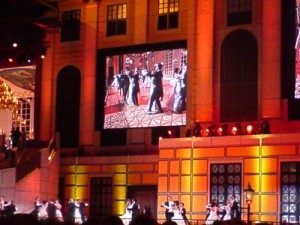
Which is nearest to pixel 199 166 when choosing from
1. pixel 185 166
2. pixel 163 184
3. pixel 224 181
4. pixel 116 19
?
pixel 185 166

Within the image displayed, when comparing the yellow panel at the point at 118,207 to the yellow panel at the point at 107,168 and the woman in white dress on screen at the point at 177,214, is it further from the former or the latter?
the woman in white dress on screen at the point at 177,214

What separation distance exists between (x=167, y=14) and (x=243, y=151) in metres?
8.93

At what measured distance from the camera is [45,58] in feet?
143

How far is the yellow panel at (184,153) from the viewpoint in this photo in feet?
121

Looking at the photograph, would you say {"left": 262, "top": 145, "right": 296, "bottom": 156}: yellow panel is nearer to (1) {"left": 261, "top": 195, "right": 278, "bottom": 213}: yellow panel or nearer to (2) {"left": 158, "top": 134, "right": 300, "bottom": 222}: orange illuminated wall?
(2) {"left": 158, "top": 134, "right": 300, "bottom": 222}: orange illuminated wall

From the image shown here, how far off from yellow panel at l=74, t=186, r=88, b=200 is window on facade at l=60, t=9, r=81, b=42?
802 cm

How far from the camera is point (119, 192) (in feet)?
132

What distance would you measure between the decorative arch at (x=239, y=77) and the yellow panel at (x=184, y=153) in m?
2.27

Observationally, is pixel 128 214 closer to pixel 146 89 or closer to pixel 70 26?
pixel 146 89

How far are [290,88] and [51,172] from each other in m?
13.0

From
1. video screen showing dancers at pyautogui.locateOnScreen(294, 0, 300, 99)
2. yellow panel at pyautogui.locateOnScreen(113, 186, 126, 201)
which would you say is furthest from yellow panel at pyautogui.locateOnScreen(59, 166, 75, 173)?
video screen showing dancers at pyautogui.locateOnScreen(294, 0, 300, 99)

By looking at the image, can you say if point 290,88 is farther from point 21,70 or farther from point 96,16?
point 21,70

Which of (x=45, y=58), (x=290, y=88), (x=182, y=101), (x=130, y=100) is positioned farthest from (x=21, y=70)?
(x=290, y=88)

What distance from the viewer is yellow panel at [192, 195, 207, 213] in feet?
119
